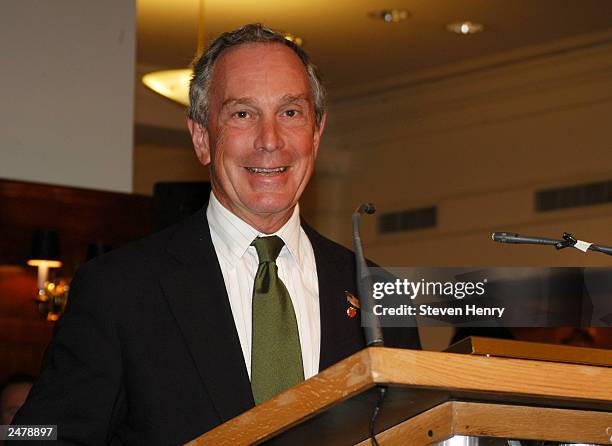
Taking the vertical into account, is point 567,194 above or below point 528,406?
above

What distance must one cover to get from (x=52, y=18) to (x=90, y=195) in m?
0.90

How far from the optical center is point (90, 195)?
5.84m

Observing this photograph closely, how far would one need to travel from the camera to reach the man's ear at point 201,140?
2480mm

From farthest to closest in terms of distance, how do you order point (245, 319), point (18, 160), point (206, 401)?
point (18, 160), point (245, 319), point (206, 401)

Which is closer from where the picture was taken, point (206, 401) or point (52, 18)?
point (206, 401)

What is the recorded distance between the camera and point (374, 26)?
28.9 feet

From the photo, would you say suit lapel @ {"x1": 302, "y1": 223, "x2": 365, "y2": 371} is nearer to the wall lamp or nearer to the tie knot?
the tie knot

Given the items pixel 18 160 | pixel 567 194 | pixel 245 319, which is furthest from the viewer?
pixel 567 194

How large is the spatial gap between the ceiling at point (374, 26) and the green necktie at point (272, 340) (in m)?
6.26

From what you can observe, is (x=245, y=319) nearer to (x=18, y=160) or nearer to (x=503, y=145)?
(x=18, y=160)

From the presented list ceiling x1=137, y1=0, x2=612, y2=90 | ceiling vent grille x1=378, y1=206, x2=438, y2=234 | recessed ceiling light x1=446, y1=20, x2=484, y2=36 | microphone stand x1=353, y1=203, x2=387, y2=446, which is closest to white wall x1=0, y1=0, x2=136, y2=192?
ceiling x1=137, y1=0, x2=612, y2=90

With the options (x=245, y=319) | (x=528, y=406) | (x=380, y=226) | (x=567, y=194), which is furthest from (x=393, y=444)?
(x=380, y=226)

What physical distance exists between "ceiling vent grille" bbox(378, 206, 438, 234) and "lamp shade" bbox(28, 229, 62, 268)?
5035mm

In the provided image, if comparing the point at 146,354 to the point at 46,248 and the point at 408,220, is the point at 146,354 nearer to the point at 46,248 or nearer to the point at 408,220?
the point at 46,248
